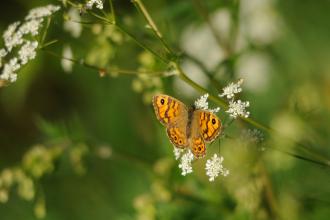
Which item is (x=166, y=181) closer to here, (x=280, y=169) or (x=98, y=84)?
(x=280, y=169)

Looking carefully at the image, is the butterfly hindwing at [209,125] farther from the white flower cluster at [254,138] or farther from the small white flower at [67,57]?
the small white flower at [67,57]

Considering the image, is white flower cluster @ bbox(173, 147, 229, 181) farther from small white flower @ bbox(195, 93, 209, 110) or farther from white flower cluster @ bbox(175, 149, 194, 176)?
small white flower @ bbox(195, 93, 209, 110)

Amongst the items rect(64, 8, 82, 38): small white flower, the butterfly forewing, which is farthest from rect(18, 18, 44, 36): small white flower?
the butterfly forewing

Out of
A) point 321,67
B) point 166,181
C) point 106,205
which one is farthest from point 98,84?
point 166,181

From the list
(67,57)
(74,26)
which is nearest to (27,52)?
(67,57)

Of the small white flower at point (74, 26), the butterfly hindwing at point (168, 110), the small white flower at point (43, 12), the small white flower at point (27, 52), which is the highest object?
the small white flower at point (74, 26)

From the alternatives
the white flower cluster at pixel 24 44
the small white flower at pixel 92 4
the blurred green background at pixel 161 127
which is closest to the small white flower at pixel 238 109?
the blurred green background at pixel 161 127

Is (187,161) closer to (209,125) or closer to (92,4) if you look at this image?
(209,125)
